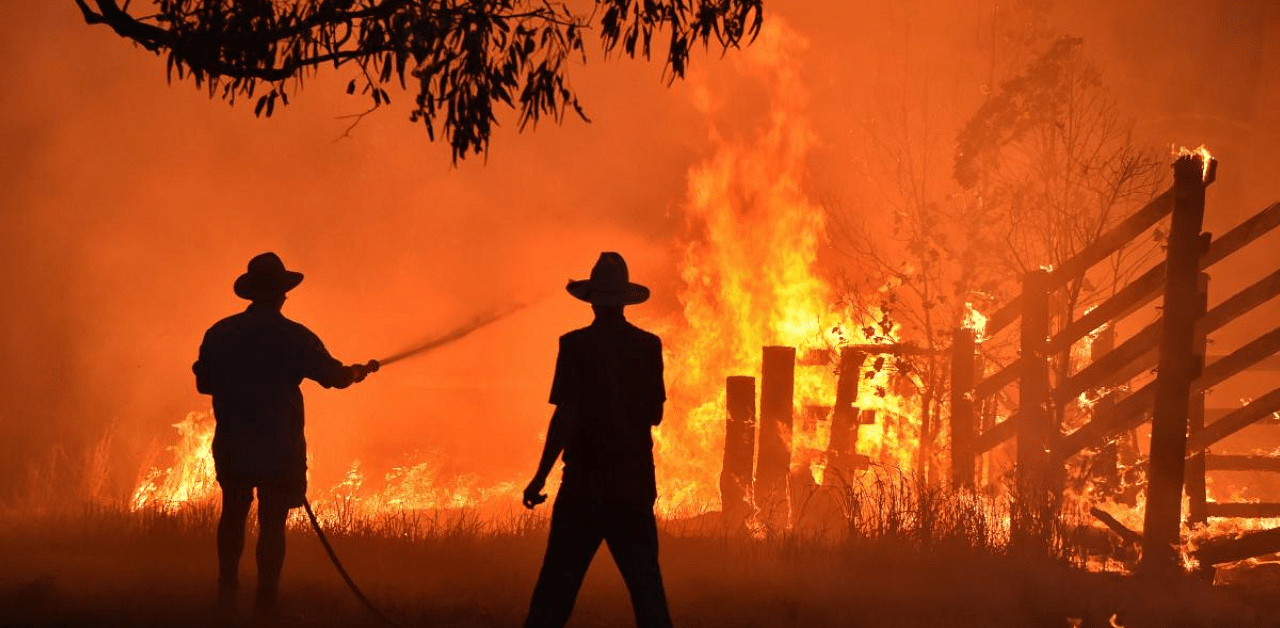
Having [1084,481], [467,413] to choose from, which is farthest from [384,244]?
Answer: [1084,481]

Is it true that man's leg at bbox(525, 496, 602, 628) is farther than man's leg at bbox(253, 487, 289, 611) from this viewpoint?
No

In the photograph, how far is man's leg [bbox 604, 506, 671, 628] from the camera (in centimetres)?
635

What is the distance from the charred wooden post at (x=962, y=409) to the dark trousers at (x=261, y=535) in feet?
22.1

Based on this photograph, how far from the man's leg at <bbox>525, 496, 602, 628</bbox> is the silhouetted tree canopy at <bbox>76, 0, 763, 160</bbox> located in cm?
245

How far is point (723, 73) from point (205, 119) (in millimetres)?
12295

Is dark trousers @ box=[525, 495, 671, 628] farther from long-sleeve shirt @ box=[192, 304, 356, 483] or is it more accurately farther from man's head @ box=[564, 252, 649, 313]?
long-sleeve shirt @ box=[192, 304, 356, 483]

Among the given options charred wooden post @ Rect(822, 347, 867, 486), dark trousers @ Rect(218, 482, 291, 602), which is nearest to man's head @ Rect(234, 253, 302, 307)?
dark trousers @ Rect(218, 482, 291, 602)

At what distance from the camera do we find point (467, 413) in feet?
104

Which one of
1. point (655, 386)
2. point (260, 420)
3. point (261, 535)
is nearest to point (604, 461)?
point (655, 386)

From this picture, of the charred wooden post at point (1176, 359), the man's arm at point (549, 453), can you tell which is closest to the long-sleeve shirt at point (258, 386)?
the man's arm at point (549, 453)

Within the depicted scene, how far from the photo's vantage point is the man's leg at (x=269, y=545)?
7.79m

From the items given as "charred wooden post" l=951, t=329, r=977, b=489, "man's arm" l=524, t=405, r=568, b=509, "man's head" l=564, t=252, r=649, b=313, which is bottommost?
"man's arm" l=524, t=405, r=568, b=509

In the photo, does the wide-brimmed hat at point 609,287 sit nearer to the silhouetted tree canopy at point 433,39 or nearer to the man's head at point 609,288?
the man's head at point 609,288

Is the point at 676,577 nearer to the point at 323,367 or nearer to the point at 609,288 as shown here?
the point at 323,367
